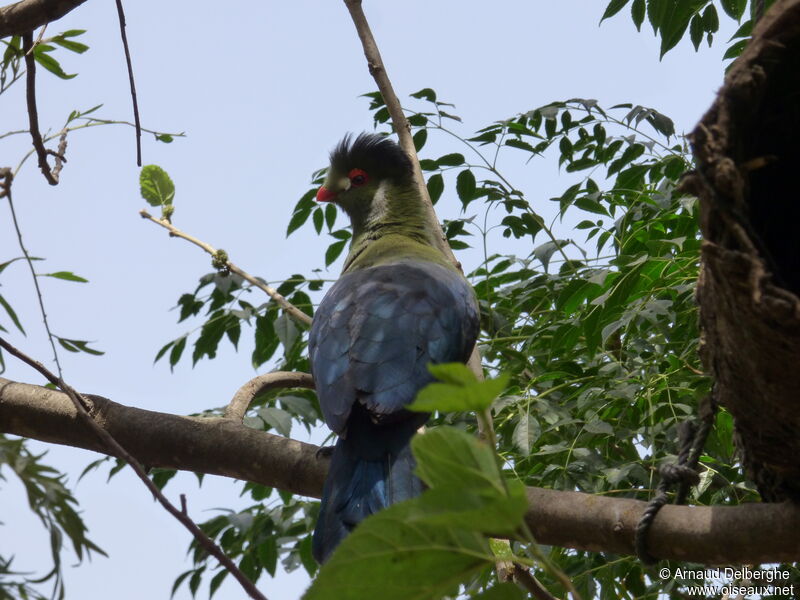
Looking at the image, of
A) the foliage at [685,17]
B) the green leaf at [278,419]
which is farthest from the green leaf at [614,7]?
the green leaf at [278,419]

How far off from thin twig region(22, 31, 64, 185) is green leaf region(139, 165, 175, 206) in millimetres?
499

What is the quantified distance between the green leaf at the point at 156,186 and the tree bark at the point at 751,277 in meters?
1.83

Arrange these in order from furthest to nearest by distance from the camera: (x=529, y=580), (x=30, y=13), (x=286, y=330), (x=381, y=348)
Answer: (x=286, y=330) → (x=381, y=348) → (x=30, y=13) → (x=529, y=580)

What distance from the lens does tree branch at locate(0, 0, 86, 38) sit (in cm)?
202

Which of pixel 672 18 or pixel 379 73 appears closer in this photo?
pixel 672 18

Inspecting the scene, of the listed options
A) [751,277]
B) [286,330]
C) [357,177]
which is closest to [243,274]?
[286,330]

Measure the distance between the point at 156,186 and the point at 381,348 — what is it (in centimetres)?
93

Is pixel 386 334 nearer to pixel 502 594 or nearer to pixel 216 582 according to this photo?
pixel 216 582

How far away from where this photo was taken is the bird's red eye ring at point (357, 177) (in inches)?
146

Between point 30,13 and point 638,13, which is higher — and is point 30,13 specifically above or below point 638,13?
below

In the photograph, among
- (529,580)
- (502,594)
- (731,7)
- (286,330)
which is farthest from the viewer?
(286,330)

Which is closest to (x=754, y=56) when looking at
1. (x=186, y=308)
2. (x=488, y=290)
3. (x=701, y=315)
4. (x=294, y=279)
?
(x=701, y=315)

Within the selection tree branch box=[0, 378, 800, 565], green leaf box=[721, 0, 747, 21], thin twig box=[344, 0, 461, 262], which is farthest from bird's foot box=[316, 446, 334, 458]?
green leaf box=[721, 0, 747, 21]

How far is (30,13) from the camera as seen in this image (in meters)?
2.02
